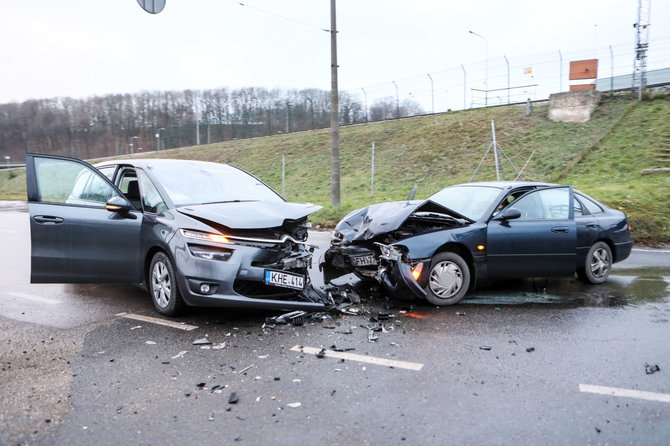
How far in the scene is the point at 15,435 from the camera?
2.84 metres

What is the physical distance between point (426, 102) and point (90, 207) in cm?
3050

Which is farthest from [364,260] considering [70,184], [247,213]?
[70,184]

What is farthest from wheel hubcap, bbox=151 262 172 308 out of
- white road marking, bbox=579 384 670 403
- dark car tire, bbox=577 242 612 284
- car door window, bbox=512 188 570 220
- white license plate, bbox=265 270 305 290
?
dark car tire, bbox=577 242 612 284

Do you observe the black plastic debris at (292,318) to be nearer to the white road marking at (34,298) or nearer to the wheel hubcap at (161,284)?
the wheel hubcap at (161,284)

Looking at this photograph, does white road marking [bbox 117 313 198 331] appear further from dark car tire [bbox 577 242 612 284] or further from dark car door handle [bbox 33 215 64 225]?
dark car tire [bbox 577 242 612 284]

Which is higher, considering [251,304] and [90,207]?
Answer: [90,207]

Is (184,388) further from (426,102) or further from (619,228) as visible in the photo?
(426,102)

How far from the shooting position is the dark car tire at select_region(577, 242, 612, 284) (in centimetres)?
667

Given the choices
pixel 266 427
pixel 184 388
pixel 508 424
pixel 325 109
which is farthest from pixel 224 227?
pixel 325 109

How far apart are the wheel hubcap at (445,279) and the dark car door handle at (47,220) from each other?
4304 mm

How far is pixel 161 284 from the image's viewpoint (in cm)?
516

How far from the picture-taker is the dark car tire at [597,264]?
667 cm

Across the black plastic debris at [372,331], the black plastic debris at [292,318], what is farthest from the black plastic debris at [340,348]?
the black plastic debris at [292,318]

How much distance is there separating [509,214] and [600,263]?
1.91 metres
